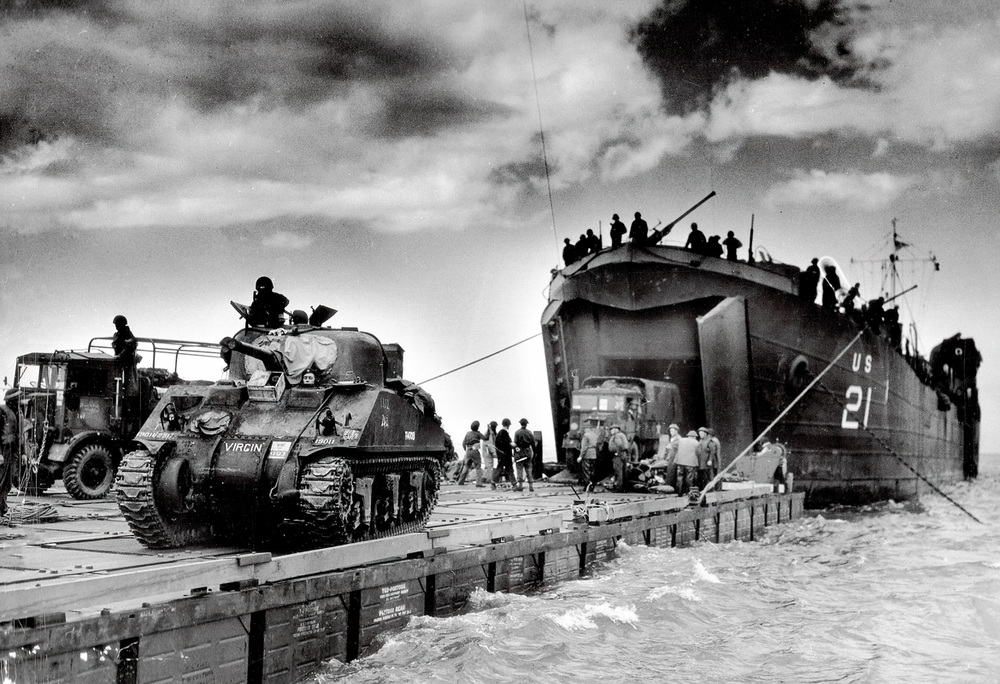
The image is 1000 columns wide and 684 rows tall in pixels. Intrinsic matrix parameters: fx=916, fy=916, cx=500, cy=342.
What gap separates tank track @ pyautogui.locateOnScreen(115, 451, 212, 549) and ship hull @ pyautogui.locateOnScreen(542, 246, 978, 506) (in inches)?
620

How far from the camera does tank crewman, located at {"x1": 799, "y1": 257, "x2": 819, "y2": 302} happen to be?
2489 centimetres

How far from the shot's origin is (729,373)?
2277cm

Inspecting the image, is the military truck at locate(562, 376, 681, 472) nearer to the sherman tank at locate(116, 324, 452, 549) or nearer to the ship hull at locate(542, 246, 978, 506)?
the ship hull at locate(542, 246, 978, 506)

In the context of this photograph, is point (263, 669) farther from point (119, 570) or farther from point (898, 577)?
point (898, 577)

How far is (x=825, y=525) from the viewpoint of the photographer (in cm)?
2108

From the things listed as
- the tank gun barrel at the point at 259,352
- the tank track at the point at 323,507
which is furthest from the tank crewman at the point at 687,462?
the tank gun barrel at the point at 259,352

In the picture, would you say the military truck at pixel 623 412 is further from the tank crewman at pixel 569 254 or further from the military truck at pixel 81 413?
the military truck at pixel 81 413

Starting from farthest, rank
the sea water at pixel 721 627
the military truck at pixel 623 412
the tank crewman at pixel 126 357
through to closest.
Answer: the military truck at pixel 623 412
the tank crewman at pixel 126 357
the sea water at pixel 721 627

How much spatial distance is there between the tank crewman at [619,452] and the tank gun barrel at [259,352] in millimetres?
9490

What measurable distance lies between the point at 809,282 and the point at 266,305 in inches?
694

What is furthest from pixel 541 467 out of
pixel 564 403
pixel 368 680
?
pixel 368 680

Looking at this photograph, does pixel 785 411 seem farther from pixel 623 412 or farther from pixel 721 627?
pixel 721 627

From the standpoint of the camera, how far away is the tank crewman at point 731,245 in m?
23.9

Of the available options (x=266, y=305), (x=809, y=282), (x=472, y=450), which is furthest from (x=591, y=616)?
(x=809, y=282)
